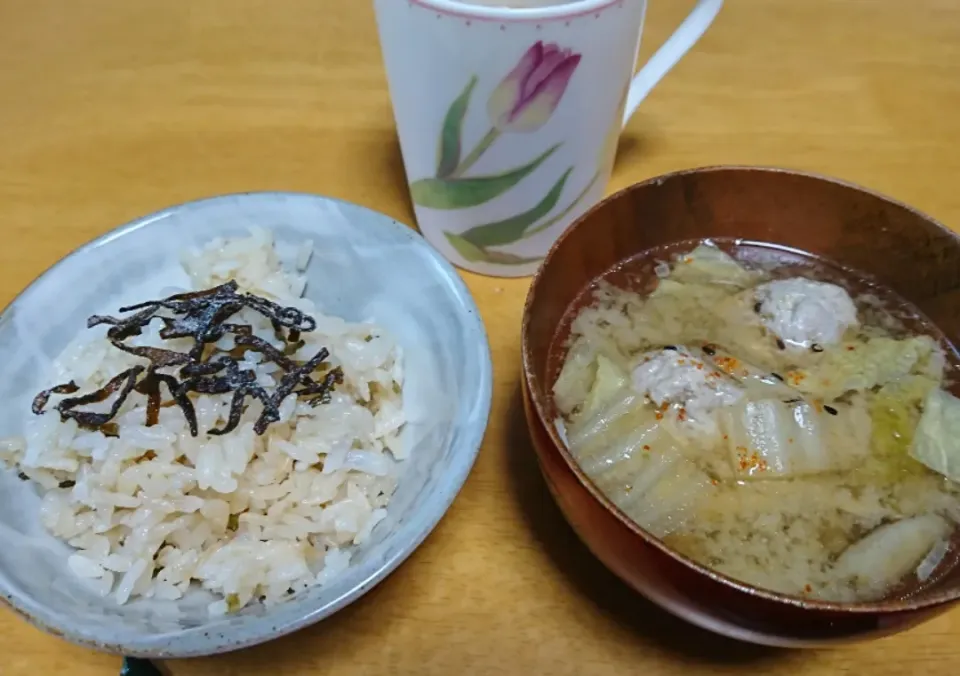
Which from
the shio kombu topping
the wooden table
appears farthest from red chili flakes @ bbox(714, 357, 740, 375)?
the shio kombu topping

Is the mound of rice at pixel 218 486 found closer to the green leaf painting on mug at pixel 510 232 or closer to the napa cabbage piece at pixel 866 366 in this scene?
the green leaf painting on mug at pixel 510 232

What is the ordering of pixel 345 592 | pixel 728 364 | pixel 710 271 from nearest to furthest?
pixel 345 592 → pixel 728 364 → pixel 710 271

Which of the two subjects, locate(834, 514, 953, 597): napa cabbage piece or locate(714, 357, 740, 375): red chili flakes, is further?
locate(714, 357, 740, 375): red chili flakes

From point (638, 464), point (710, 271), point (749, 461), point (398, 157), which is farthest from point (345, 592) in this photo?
point (398, 157)

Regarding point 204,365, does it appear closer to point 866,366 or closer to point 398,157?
point 398,157

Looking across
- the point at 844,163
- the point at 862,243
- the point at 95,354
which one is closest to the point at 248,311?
the point at 95,354

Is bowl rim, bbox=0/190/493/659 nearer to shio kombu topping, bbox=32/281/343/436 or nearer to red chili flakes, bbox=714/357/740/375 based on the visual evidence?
shio kombu topping, bbox=32/281/343/436
